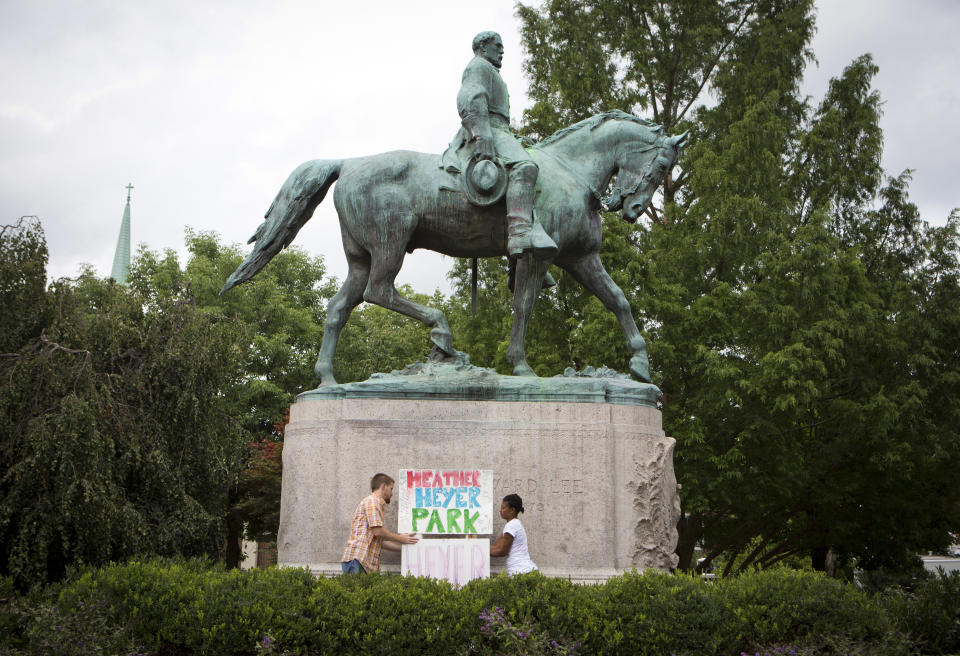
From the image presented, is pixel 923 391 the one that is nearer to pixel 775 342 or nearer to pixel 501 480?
pixel 775 342

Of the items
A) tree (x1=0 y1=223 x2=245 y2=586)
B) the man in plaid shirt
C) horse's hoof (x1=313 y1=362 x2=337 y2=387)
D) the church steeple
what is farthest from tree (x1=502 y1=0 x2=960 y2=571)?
the church steeple

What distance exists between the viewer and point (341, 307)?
10.4 meters

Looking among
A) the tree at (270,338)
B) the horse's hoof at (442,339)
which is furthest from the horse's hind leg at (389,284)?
the tree at (270,338)

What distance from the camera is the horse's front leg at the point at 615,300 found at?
10.4 meters

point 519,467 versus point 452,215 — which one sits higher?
point 452,215

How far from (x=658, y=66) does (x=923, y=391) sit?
1095 centimetres

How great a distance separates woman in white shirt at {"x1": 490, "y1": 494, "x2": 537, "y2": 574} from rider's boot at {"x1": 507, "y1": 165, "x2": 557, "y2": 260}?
2.51 m

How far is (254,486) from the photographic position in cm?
2530

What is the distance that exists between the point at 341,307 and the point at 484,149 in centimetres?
221

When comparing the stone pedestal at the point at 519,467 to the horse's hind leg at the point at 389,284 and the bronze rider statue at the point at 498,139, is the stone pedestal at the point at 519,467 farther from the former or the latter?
the bronze rider statue at the point at 498,139

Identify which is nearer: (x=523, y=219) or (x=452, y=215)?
(x=523, y=219)

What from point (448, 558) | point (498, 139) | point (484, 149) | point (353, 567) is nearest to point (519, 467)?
point (448, 558)

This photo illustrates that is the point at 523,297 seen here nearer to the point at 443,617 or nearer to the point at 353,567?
the point at 353,567

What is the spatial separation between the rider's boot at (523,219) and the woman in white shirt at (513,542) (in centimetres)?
251
